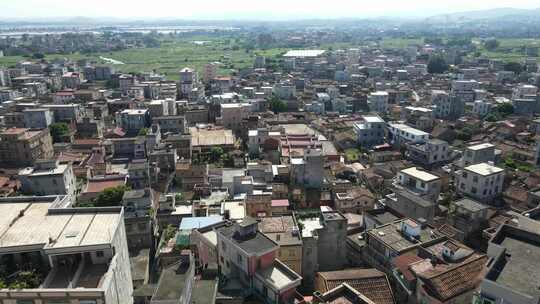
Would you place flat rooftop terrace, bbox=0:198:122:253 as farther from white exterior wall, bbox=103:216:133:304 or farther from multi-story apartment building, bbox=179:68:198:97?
multi-story apartment building, bbox=179:68:198:97

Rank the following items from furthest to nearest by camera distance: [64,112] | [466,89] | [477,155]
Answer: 1. [466,89]
2. [64,112]
3. [477,155]

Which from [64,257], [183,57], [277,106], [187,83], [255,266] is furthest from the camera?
[183,57]

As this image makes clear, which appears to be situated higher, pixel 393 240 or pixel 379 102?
pixel 379 102

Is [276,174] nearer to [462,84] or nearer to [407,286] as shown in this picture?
[407,286]

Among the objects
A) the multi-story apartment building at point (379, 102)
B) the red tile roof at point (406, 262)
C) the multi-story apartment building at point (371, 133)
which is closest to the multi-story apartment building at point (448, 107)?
the multi-story apartment building at point (379, 102)

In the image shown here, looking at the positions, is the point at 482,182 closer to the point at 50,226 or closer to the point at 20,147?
the point at 50,226

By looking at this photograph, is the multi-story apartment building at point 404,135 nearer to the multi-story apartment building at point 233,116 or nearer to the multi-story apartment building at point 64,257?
the multi-story apartment building at point 233,116

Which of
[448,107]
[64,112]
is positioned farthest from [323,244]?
[64,112]
